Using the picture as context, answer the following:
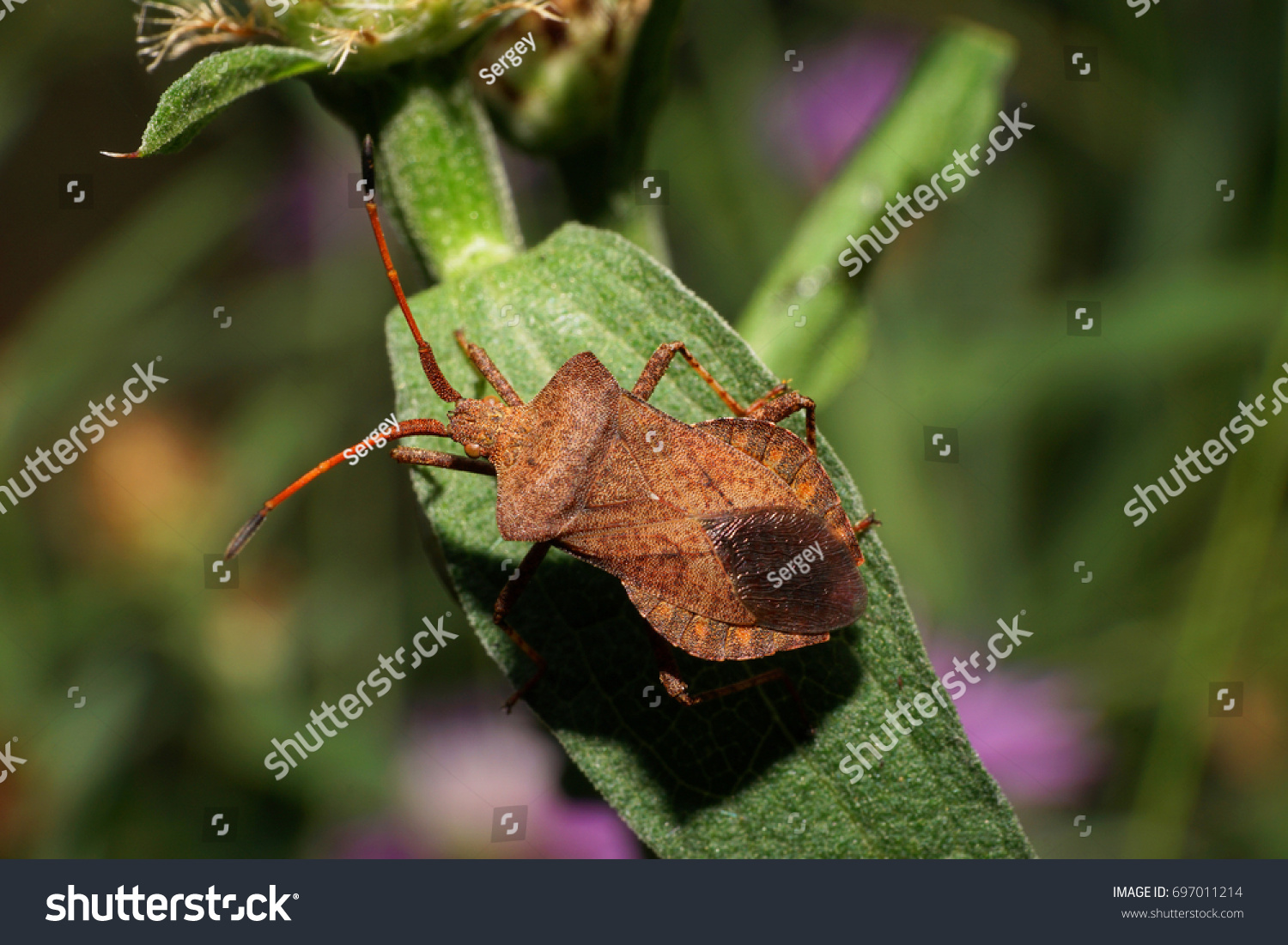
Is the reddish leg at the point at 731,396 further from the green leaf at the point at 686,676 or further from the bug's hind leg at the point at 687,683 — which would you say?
the bug's hind leg at the point at 687,683

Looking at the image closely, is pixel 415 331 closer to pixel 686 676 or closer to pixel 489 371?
pixel 489 371

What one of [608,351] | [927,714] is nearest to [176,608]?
[608,351]

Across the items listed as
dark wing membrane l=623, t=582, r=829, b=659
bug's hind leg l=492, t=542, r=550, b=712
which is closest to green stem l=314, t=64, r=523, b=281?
bug's hind leg l=492, t=542, r=550, b=712

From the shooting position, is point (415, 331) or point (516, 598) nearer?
point (415, 331)

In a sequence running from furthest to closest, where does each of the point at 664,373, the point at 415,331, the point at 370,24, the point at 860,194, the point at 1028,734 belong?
1. the point at 1028,734
2. the point at 860,194
3. the point at 664,373
4. the point at 415,331
5. the point at 370,24

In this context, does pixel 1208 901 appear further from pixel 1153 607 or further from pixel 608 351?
pixel 608 351

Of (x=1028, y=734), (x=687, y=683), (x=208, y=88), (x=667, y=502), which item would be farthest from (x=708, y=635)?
(x=1028, y=734)

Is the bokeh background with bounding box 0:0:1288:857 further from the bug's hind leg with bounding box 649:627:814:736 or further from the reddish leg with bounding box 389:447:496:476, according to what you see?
the reddish leg with bounding box 389:447:496:476
